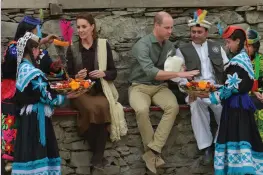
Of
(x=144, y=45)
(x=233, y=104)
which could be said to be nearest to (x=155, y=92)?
(x=144, y=45)

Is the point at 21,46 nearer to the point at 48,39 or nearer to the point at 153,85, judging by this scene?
the point at 48,39

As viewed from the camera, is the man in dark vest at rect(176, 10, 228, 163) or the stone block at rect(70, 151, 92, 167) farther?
the man in dark vest at rect(176, 10, 228, 163)

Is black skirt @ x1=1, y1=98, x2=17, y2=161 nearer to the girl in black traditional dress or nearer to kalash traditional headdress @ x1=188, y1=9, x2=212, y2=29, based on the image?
the girl in black traditional dress

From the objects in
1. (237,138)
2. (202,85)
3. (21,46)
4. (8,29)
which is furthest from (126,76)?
(21,46)

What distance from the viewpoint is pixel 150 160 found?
603 centimetres

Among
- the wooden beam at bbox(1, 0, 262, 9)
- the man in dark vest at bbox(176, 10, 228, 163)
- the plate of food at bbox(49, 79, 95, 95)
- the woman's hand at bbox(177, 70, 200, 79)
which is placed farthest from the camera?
the wooden beam at bbox(1, 0, 262, 9)

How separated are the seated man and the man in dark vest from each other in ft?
0.74

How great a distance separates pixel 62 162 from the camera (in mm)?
6023

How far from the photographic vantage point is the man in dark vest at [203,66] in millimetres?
6125

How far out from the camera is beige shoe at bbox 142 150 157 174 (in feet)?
19.6

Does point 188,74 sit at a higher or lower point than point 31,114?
higher

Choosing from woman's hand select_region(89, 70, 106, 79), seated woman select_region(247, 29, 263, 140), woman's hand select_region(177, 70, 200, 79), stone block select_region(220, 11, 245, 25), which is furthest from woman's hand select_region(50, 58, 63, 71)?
stone block select_region(220, 11, 245, 25)

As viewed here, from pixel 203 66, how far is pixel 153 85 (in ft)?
2.07

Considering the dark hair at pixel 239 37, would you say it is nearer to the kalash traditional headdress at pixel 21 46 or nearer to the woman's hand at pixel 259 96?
the woman's hand at pixel 259 96
